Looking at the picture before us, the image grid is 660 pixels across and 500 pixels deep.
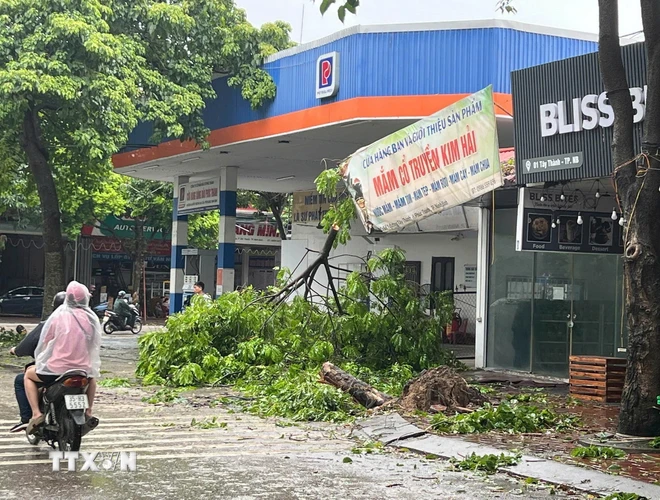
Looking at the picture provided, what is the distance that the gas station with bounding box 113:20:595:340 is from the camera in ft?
58.3

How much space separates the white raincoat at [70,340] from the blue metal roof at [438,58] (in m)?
10.4

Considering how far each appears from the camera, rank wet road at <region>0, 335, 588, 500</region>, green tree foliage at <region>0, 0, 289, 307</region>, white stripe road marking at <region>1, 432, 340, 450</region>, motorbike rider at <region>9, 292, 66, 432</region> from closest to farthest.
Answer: wet road at <region>0, 335, 588, 500</region> < motorbike rider at <region>9, 292, 66, 432</region> < white stripe road marking at <region>1, 432, 340, 450</region> < green tree foliage at <region>0, 0, 289, 307</region>

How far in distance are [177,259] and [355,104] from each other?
11.9m

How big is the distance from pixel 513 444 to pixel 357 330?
21.4 ft

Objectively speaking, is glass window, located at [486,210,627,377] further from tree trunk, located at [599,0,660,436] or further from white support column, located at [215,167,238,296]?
white support column, located at [215,167,238,296]

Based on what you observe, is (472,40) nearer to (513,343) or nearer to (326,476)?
(513,343)

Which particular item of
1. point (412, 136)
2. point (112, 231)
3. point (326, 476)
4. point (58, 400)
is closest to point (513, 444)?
point (326, 476)

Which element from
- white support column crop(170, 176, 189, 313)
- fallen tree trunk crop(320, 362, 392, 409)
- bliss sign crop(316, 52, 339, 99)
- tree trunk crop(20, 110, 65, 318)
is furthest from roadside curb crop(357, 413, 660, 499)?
white support column crop(170, 176, 189, 313)

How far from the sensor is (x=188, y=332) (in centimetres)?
1538

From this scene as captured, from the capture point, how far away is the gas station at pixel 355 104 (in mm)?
17766

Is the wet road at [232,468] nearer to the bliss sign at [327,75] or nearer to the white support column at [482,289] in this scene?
the white support column at [482,289]

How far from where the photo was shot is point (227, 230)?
1034 inches

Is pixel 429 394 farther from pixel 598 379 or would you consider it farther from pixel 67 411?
pixel 67 411

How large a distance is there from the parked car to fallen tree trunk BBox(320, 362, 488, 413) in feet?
98.2
